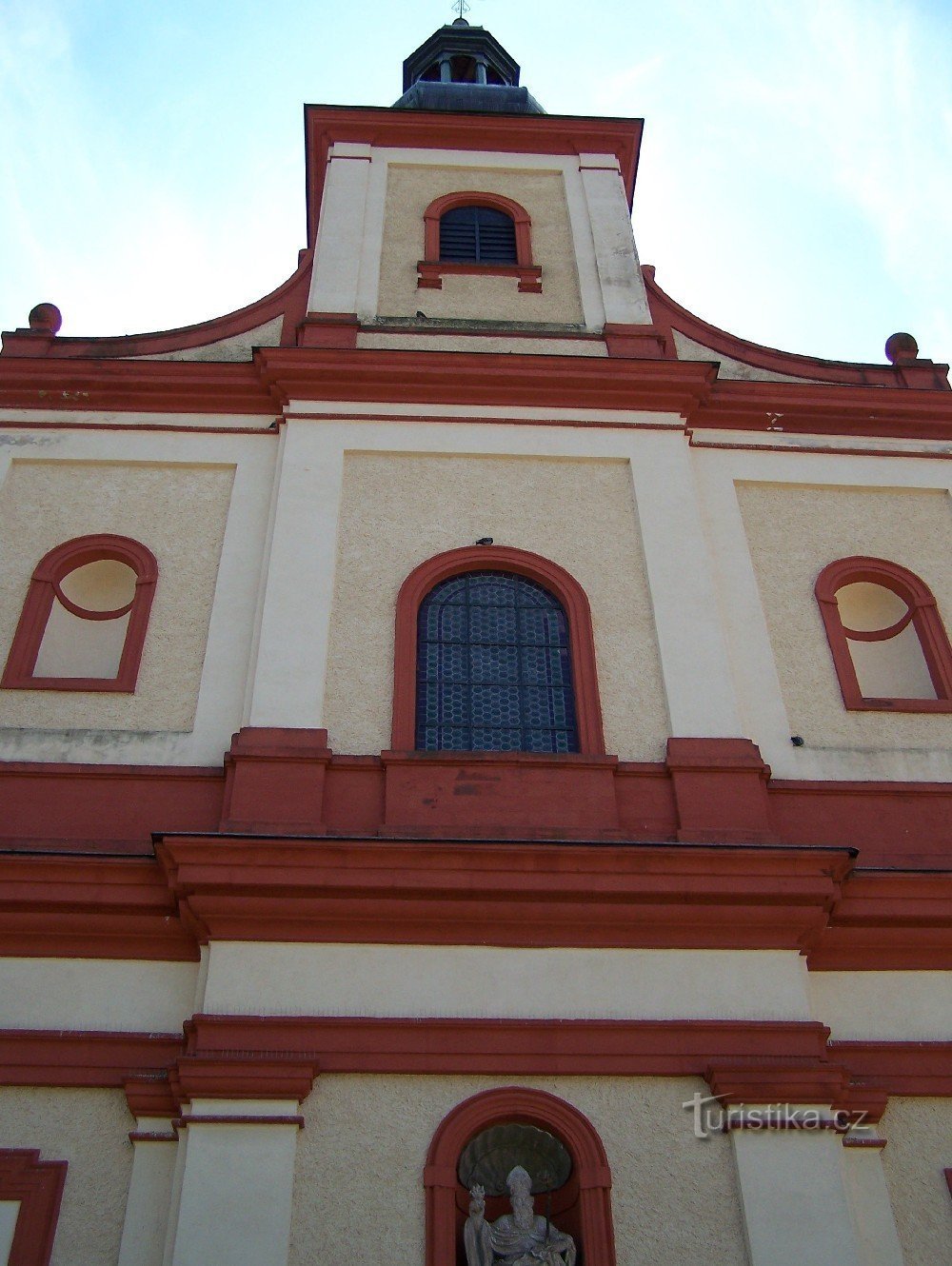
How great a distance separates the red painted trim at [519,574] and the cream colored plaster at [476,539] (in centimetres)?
7

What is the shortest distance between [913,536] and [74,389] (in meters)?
7.09

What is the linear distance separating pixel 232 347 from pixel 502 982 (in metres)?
6.79

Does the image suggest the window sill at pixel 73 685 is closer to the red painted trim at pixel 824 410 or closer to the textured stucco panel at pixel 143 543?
the textured stucco panel at pixel 143 543

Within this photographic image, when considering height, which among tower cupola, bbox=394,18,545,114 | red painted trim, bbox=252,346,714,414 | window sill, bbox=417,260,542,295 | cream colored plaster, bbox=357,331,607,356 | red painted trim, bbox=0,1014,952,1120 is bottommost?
red painted trim, bbox=0,1014,952,1120

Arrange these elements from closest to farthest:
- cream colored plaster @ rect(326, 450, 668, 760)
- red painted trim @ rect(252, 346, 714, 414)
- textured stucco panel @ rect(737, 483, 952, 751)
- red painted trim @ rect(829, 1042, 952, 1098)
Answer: red painted trim @ rect(829, 1042, 952, 1098) < cream colored plaster @ rect(326, 450, 668, 760) < textured stucco panel @ rect(737, 483, 952, 751) < red painted trim @ rect(252, 346, 714, 414)

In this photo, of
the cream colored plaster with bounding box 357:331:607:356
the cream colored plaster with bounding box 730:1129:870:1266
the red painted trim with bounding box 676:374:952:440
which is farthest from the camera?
the cream colored plaster with bounding box 357:331:607:356

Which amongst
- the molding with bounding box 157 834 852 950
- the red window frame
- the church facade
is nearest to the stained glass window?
the church facade

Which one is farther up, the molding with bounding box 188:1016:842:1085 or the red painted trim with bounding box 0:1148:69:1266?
the molding with bounding box 188:1016:842:1085

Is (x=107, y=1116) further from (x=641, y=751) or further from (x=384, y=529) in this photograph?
(x=384, y=529)

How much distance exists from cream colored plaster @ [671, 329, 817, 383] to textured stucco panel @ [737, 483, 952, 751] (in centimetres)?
158

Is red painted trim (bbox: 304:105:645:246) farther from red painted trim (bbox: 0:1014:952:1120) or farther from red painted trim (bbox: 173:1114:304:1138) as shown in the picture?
red painted trim (bbox: 173:1114:304:1138)

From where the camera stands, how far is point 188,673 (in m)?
9.01

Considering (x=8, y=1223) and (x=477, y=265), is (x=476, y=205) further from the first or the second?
(x=8, y=1223)

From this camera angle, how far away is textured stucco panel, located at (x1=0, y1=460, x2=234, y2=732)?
28.8ft
